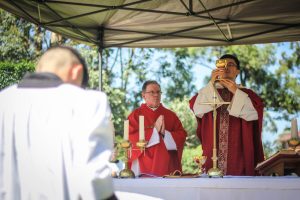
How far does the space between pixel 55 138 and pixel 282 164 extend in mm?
2769

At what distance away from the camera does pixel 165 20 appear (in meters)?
6.91

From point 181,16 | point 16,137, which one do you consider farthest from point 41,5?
point 16,137

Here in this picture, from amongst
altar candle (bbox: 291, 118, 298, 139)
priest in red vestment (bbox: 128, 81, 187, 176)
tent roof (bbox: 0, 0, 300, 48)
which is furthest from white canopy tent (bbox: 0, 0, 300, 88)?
altar candle (bbox: 291, 118, 298, 139)

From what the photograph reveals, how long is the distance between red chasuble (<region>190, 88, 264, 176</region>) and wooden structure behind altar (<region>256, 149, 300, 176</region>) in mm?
881

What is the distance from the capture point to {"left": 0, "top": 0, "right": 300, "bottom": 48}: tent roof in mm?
6359

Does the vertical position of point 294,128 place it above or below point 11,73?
below

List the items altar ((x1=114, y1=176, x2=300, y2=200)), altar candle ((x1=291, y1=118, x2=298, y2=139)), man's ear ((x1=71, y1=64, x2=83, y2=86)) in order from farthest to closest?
altar candle ((x1=291, y1=118, x2=298, y2=139)), altar ((x1=114, y1=176, x2=300, y2=200)), man's ear ((x1=71, y1=64, x2=83, y2=86))

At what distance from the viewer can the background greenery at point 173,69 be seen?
1644 centimetres

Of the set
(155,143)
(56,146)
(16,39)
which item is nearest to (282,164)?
(155,143)

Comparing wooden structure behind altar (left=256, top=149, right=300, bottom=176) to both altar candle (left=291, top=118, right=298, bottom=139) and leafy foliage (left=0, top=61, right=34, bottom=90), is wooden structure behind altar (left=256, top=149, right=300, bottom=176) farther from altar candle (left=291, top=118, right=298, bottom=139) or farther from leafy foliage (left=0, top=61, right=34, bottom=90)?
leafy foliage (left=0, top=61, right=34, bottom=90)

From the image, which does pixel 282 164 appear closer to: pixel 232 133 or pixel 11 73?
pixel 232 133

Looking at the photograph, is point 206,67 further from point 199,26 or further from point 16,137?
point 16,137

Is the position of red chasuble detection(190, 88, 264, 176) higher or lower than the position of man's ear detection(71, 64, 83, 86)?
lower

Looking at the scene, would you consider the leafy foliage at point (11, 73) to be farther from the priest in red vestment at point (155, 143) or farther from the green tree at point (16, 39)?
the green tree at point (16, 39)
